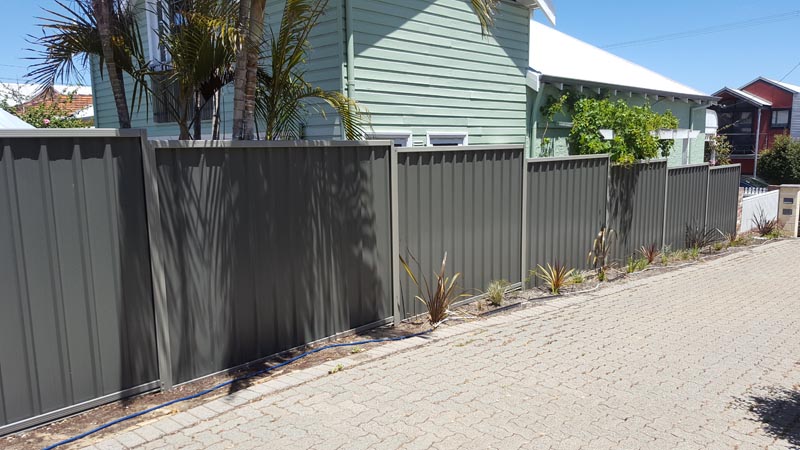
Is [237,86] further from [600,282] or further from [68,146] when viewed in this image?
[600,282]

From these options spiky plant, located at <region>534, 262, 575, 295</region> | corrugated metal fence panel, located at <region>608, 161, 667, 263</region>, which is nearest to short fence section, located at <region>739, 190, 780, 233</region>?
corrugated metal fence panel, located at <region>608, 161, 667, 263</region>

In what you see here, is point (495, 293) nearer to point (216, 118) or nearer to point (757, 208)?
point (216, 118)

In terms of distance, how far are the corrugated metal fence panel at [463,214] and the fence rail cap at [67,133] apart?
9.57ft

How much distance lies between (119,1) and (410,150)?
3418 millimetres

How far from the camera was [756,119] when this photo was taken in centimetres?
3944

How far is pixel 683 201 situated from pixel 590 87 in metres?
3.19

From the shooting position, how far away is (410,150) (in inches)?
250

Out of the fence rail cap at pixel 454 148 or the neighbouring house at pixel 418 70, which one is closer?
the fence rail cap at pixel 454 148

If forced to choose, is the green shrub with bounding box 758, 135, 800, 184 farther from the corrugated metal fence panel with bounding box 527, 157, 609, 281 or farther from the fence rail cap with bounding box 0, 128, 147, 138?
the fence rail cap with bounding box 0, 128, 147, 138

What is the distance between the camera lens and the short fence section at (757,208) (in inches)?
588

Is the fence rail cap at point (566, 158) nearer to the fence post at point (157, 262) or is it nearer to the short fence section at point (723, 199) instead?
the short fence section at point (723, 199)

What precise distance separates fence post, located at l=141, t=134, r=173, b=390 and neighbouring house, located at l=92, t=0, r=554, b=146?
3.45 meters

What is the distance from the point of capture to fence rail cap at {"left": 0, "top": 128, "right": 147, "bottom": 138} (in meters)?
3.65

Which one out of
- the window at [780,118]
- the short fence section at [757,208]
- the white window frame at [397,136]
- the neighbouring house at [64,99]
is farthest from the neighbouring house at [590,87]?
the window at [780,118]
